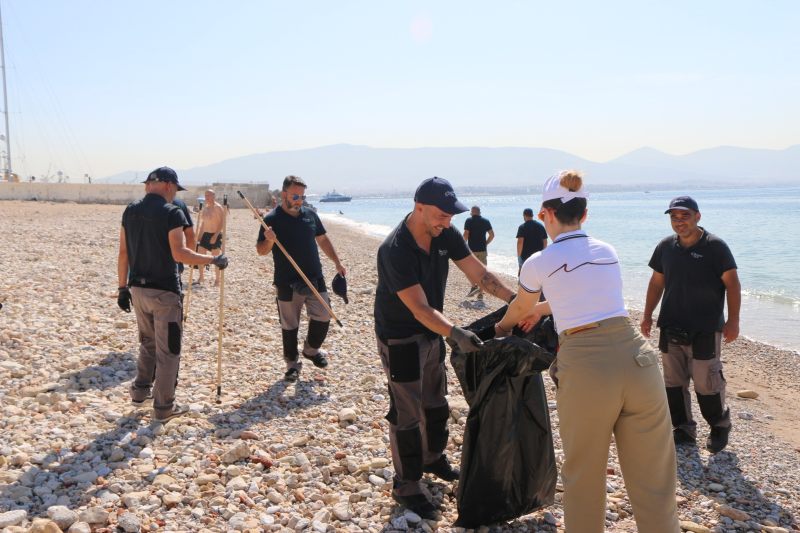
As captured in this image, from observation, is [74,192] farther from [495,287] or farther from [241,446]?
[495,287]

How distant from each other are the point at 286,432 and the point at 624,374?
3224mm

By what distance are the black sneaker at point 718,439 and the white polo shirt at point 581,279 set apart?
2.90 meters

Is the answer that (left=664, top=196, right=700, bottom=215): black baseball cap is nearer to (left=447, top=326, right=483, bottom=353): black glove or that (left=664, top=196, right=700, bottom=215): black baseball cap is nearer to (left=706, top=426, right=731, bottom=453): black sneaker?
(left=706, top=426, right=731, bottom=453): black sneaker

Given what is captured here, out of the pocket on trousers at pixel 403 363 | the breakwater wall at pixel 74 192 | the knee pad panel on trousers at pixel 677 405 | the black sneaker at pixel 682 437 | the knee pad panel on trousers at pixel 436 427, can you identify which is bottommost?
the black sneaker at pixel 682 437

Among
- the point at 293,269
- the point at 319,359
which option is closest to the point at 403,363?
the point at 293,269

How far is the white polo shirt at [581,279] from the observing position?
3.08 meters

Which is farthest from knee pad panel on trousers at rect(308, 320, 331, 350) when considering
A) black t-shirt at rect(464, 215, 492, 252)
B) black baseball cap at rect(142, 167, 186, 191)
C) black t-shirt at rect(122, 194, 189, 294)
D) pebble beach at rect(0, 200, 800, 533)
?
black t-shirt at rect(464, 215, 492, 252)

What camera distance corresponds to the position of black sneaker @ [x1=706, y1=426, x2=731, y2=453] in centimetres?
534

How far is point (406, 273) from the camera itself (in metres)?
3.88

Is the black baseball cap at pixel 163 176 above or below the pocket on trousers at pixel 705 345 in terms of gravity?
above

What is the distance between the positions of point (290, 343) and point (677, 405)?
376 cm

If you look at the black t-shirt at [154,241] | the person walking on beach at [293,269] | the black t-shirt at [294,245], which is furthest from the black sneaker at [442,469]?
the black t-shirt at [294,245]

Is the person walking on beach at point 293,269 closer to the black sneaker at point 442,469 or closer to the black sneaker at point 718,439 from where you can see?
the black sneaker at point 442,469

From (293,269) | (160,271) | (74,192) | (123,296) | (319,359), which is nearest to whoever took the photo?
(160,271)
